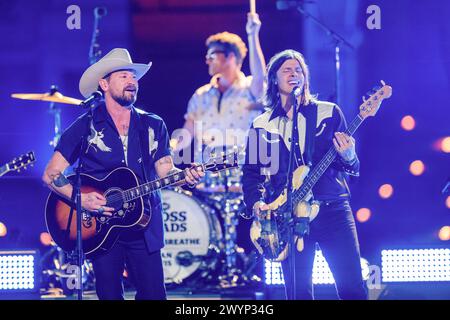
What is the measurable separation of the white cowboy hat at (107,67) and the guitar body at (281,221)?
1.35m

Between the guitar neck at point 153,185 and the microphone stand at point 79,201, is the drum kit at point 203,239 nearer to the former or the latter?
the guitar neck at point 153,185

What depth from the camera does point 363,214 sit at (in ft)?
26.6

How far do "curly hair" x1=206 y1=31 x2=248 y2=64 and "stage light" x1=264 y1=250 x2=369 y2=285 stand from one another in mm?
2236

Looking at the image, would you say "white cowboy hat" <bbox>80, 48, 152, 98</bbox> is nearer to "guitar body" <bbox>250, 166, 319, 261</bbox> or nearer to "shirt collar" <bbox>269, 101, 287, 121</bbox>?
"shirt collar" <bbox>269, 101, 287, 121</bbox>

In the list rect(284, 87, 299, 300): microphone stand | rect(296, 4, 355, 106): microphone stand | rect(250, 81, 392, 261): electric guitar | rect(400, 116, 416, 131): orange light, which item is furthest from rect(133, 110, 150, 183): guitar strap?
rect(400, 116, 416, 131): orange light

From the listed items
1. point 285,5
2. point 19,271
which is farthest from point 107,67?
point 285,5

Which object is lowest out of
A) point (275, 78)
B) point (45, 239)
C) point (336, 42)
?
point (45, 239)

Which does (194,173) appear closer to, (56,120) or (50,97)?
(50,97)

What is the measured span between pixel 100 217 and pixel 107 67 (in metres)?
1.08

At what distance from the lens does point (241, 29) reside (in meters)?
8.54

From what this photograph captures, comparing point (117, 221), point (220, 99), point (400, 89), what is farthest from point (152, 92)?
point (117, 221)

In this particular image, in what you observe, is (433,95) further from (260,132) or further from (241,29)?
(260,132)

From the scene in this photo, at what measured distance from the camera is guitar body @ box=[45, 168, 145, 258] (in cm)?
582

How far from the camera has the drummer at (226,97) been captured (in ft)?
26.1
